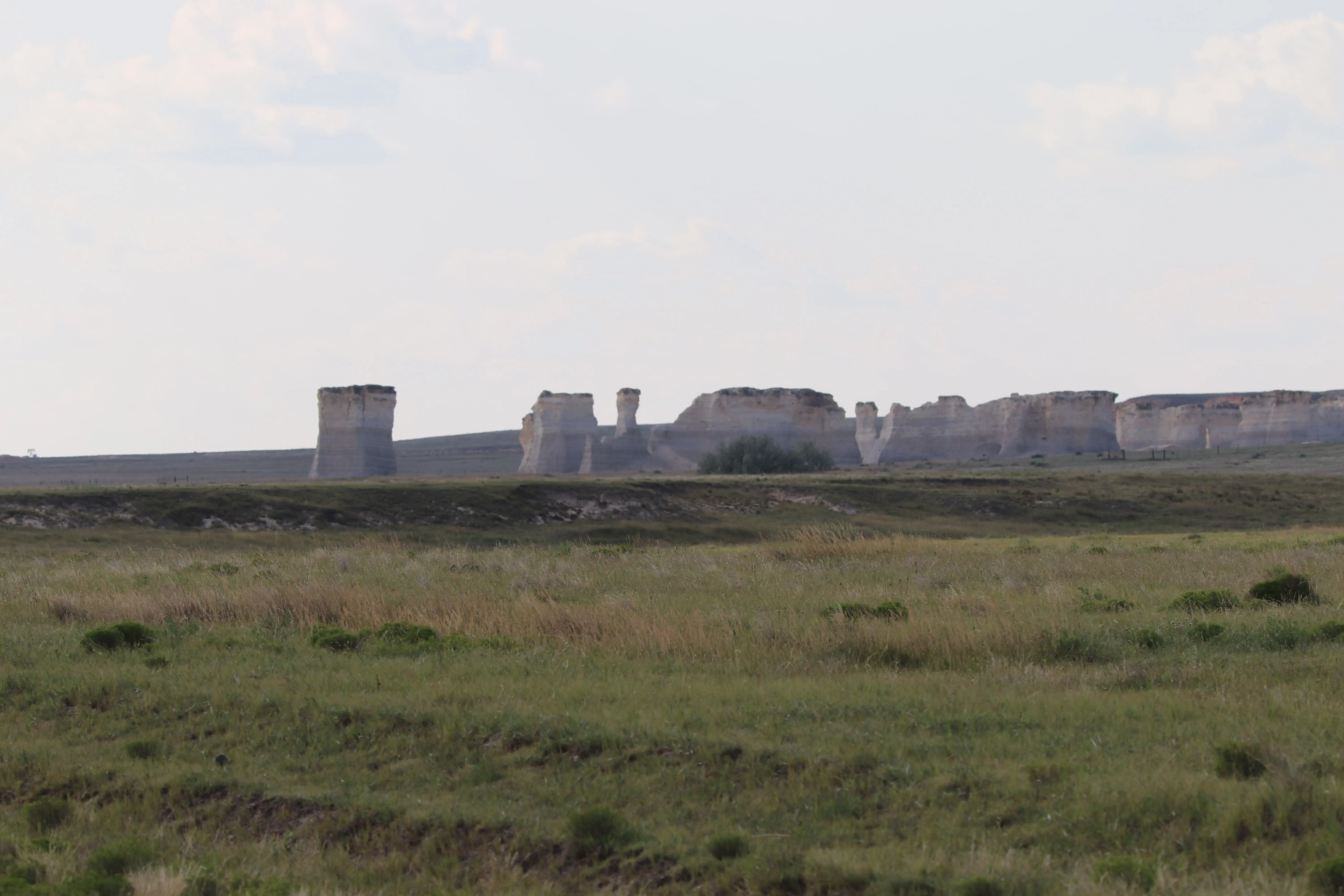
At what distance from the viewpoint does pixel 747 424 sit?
4409 inches

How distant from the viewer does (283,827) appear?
27.7 feet

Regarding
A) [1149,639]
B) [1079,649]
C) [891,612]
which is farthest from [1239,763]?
[891,612]

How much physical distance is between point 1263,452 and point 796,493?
204ft

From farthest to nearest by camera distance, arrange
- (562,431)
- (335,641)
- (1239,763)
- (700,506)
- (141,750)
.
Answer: (562,431) < (700,506) < (335,641) < (141,750) < (1239,763)

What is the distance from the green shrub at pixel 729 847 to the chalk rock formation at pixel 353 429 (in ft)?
305

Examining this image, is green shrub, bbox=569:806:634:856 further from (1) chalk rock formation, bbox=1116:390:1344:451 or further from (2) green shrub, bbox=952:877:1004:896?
(1) chalk rock formation, bbox=1116:390:1344:451

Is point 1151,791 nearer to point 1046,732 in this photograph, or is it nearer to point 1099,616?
point 1046,732

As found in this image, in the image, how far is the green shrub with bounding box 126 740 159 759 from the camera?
9.96 m

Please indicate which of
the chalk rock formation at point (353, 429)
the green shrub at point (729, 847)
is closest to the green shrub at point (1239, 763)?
the green shrub at point (729, 847)

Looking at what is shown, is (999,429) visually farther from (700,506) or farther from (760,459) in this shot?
(700,506)

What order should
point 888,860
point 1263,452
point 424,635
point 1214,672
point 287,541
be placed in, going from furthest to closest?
point 1263,452 < point 287,541 < point 424,635 < point 1214,672 < point 888,860

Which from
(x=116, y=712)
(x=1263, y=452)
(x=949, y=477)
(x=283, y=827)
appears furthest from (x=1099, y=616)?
(x=1263, y=452)

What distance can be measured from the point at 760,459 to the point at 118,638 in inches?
3147

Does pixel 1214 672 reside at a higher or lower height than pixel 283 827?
higher
